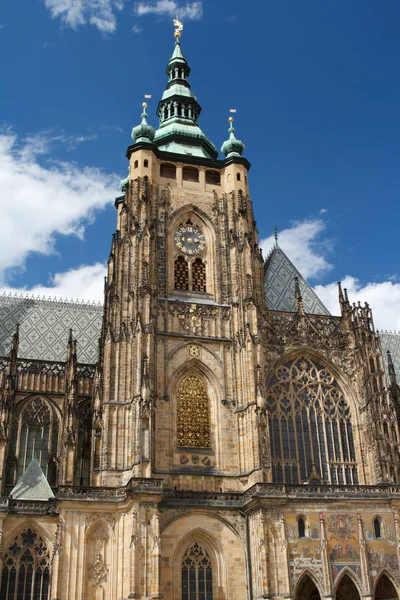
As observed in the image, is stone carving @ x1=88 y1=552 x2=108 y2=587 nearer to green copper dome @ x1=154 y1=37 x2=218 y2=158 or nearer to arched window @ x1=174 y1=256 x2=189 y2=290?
arched window @ x1=174 y1=256 x2=189 y2=290

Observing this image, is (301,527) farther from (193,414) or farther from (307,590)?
(193,414)

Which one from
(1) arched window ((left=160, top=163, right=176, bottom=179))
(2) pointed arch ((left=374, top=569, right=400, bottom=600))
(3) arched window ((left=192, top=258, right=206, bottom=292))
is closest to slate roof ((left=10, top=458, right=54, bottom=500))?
(3) arched window ((left=192, top=258, right=206, bottom=292))

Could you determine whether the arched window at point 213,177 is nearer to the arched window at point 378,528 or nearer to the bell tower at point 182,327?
the bell tower at point 182,327

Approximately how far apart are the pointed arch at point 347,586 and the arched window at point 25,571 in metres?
11.7

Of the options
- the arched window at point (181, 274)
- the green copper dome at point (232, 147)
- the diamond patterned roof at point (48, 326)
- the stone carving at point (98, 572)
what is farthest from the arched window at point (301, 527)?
the green copper dome at point (232, 147)

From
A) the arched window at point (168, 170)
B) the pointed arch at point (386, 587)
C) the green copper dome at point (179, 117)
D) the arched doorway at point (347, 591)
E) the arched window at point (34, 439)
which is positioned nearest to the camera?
the pointed arch at point (386, 587)

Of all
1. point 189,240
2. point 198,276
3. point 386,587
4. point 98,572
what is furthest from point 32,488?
point 386,587

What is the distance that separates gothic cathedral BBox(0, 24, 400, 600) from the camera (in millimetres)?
27703

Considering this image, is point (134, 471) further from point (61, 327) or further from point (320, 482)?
point (61, 327)

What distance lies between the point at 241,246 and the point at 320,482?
483 inches

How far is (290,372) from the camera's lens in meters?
34.4

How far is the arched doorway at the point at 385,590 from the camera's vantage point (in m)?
28.7

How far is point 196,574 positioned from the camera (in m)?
28.5

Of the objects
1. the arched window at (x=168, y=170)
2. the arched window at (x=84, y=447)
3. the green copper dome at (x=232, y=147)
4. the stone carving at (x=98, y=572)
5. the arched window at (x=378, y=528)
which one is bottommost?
the stone carving at (x=98, y=572)
